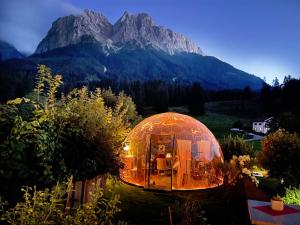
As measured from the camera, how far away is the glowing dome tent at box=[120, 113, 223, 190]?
13883 millimetres

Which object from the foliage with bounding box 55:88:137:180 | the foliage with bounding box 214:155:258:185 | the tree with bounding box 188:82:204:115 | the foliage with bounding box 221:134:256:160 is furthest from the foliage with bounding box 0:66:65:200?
the tree with bounding box 188:82:204:115

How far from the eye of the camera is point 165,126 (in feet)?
48.5

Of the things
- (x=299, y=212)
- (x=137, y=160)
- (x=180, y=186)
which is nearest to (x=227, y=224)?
(x=299, y=212)

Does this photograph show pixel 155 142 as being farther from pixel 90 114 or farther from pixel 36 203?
pixel 36 203

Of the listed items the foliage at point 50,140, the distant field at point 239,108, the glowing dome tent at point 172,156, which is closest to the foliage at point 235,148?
the glowing dome tent at point 172,156

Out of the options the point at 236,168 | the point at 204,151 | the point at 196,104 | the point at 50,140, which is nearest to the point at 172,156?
the point at 204,151

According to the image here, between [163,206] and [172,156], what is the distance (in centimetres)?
371

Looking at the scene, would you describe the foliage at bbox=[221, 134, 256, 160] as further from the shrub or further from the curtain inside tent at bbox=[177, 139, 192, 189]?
the curtain inside tent at bbox=[177, 139, 192, 189]

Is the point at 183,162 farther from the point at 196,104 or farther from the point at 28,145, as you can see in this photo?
the point at 196,104

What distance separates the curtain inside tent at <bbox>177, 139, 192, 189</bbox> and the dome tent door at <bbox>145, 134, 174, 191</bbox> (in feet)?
1.26

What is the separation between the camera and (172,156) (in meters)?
14.2

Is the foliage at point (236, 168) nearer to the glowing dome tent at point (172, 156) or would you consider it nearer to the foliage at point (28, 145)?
the glowing dome tent at point (172, 156)

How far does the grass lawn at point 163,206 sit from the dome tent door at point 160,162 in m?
0.73

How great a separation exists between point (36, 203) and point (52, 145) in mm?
2133
